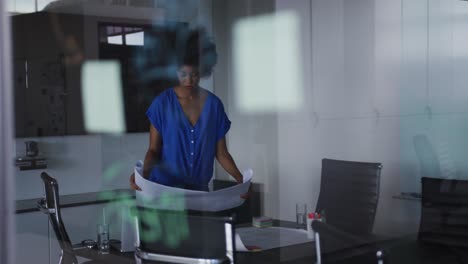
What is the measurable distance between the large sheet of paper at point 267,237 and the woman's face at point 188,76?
885 millimetres

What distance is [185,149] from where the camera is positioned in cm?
331

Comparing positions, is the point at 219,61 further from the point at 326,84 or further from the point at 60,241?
the point at 60,241

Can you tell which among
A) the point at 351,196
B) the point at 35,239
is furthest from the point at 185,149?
the point at 351,196

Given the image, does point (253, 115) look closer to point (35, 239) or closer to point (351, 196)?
point (351, 196)

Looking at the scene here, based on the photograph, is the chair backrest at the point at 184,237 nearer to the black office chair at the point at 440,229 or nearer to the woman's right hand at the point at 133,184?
the woman's right hand at the point at 133,184

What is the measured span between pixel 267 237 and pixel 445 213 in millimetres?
1149

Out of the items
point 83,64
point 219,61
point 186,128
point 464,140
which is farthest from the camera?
point 219,61

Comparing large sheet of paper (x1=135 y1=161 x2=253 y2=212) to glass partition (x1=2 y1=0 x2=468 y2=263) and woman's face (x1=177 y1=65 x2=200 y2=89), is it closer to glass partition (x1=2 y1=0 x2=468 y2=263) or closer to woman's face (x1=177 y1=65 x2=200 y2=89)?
glass partition (x1=2 y1=0 x2=468 y2=263)

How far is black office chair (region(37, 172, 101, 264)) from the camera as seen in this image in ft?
10.4

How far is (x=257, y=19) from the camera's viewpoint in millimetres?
4758

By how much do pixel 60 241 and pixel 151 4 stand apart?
6.25 feet

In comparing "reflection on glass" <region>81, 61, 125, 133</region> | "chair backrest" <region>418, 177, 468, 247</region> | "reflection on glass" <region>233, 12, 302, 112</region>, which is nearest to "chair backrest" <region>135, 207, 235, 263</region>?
"reflection on glass" <region>81, 61, 125, 133</region>

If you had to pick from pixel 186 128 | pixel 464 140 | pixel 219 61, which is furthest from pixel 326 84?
pixel 186 128

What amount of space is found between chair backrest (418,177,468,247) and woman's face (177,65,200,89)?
5.21 ft
